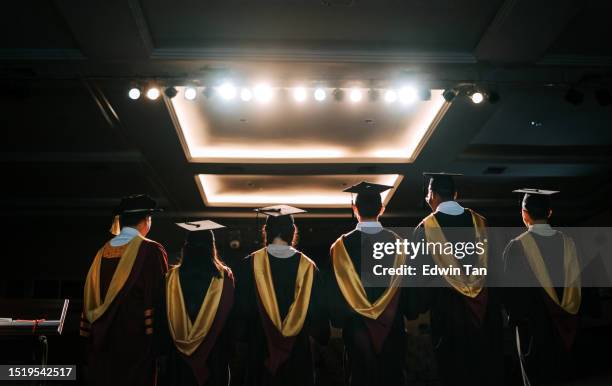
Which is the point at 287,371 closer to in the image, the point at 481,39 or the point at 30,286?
the point at 481,39

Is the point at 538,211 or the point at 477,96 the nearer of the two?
the point at 538,211

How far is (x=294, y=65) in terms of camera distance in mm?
4340

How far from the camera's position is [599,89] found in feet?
15.2

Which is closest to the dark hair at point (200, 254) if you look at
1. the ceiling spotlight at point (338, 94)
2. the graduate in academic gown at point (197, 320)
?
the graduate in academic gown at point (197, 320)

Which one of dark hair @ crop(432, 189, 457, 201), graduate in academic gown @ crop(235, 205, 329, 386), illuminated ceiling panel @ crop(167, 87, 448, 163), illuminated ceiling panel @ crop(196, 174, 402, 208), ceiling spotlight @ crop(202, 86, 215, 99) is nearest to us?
graduate in academic gown @ crop(235, 205, 329, 386)

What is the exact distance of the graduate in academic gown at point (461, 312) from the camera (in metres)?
2.90

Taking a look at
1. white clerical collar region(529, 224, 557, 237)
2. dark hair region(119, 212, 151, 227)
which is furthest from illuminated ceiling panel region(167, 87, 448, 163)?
white clerical collar region(529, 224, 557, 237)

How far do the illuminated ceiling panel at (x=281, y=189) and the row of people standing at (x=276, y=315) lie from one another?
3.79m

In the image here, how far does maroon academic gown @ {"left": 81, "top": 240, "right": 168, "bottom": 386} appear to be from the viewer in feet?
9.51

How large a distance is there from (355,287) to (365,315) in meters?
0.16

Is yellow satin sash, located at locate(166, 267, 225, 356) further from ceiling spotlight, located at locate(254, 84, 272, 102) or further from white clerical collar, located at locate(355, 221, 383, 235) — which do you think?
ceiling spotlight, located at locate(254, 84, 272, 102)

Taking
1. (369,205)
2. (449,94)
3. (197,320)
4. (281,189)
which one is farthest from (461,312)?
(281,189)

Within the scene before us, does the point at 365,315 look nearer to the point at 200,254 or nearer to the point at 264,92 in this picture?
the point at 200,254

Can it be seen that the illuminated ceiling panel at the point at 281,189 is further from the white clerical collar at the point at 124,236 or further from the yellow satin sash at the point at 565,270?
the yellow satin sash at the point at 565,270
